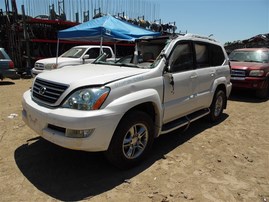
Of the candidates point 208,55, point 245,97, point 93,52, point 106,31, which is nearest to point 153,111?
point 208,55

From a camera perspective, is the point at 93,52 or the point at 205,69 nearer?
the point at 205,69

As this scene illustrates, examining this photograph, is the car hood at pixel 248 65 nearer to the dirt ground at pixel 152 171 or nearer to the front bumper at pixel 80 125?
the dirt ground at pixel 152 171

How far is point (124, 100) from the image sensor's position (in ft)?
10.8

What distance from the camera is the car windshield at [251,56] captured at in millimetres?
9438

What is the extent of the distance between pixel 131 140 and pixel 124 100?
0.62 meters

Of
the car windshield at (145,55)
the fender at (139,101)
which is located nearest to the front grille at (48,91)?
the fender at (139,101)

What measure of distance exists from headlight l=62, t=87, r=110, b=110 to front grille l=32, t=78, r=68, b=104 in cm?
19

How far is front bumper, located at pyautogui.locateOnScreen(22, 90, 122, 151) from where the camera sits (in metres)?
2.96

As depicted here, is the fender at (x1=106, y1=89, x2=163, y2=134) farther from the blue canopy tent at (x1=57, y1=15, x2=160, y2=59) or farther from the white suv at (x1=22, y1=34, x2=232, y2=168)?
the blue canopy tent at (x1=57, y1=15, x2=160, y2=59)

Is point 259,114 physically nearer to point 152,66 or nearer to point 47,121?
point 152,66

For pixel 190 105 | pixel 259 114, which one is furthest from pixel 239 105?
pixel 190 105

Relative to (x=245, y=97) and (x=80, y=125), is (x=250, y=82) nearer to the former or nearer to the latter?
(x=245, y=97)

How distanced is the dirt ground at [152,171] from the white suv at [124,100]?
0.38 meters

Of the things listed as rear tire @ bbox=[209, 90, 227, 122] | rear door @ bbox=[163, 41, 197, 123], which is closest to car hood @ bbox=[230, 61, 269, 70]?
rear tire @ bbox=[209, 90, 227, 122]
